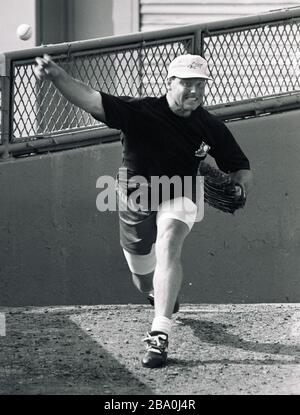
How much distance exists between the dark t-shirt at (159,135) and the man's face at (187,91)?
0.50ft

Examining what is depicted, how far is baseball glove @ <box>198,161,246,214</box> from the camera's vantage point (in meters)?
7.54

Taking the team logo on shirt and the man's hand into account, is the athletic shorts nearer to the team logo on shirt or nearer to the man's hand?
the team logo on shirt

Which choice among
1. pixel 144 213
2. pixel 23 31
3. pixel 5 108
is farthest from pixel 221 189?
pixel 23 31

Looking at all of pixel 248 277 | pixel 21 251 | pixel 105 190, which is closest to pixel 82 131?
pixel 105 190

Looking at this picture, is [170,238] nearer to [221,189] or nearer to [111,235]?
[221,189]

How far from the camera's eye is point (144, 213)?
7.37 m

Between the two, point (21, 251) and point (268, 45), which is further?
point (268, 45)

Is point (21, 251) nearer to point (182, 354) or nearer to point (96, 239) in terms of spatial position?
point (96, 239)

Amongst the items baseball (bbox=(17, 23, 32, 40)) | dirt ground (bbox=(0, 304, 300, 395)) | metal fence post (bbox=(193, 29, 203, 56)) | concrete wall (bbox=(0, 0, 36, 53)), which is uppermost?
concrete wall (bbox=(0, 0, 36, 53))

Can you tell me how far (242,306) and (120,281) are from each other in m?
1.01

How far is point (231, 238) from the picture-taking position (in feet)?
29.6

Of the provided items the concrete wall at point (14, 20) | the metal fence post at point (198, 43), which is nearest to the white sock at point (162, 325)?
the metal fence post at point (198, 43)

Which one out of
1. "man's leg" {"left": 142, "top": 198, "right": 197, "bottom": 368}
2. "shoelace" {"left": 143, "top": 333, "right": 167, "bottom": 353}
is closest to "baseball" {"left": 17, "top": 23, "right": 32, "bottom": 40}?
"man's leg" {"left": 142, "top": 198, "right": 197, "bottom": 368}

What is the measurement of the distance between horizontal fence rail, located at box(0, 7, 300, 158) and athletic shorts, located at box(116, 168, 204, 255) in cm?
164
